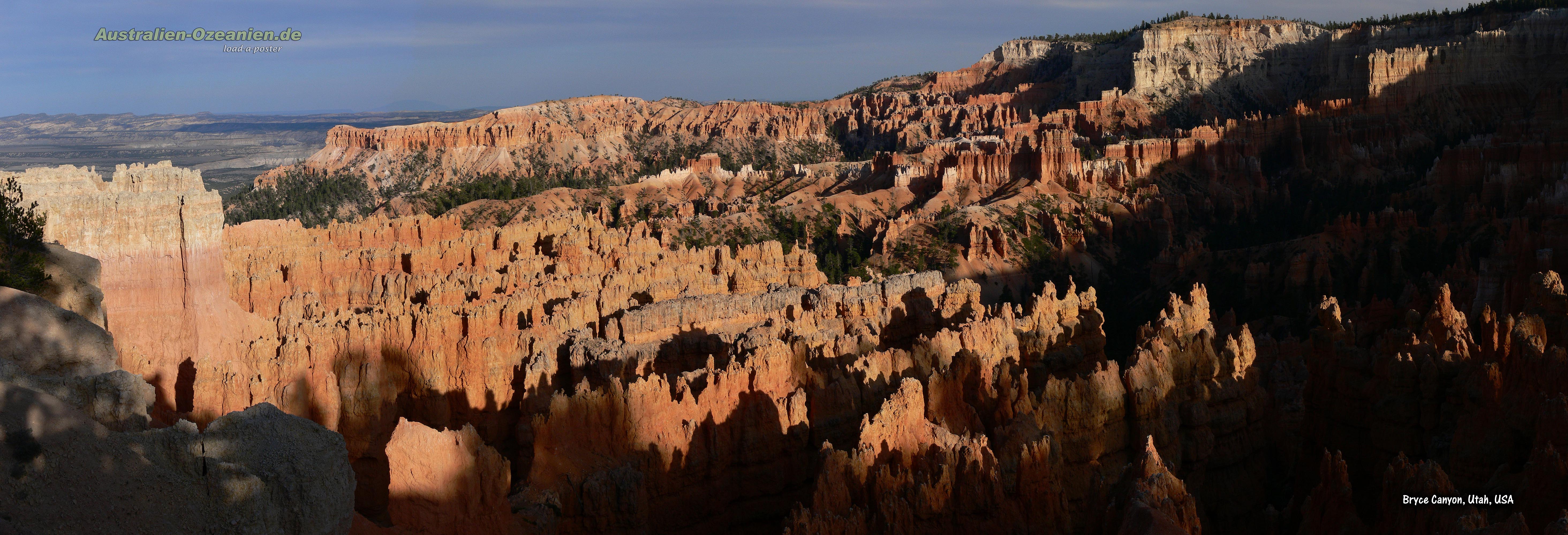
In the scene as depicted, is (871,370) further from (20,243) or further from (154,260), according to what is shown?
(20,243)

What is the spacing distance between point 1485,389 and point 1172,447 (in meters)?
5.99

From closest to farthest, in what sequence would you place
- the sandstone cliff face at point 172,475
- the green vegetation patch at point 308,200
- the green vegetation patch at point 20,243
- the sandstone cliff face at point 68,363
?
1. the sandstone cliff face at point 172,475
2. the sandstone cliff face at point 68,363
3. the green vegetation patch at point 20,243
4. the green vegetation patch at point 308,200

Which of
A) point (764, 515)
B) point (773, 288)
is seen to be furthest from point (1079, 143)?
point (764, 515)

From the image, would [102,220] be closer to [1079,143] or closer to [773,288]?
[773,288]

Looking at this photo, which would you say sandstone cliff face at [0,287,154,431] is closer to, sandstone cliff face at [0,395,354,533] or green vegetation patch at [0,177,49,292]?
sandstone cliff face at [0,395,354,533]

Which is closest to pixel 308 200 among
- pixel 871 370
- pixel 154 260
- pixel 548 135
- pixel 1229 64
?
pixel 548 135

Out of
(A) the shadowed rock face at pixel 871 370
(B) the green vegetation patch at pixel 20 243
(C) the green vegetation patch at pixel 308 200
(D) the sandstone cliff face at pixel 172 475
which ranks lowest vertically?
(C) the green vegetation patch at pixel 308 200

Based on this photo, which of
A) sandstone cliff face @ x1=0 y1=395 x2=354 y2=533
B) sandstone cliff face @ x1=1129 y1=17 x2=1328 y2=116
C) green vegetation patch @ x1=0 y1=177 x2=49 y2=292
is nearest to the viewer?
sandstone cliff face @ x1=0 y1=395 x2=354 y2=533

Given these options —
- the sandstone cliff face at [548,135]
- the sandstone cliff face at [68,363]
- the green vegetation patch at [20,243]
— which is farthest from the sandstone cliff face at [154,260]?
the sandstone cliff face at [548,135]

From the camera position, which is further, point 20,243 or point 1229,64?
point 1229,64

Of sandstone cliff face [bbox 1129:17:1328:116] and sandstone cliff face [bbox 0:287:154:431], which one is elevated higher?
sandstone cliff face [bbox 0:287:154:431]

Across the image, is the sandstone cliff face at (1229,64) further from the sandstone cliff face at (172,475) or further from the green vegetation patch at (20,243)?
the sandstone cliff face at (172,475)

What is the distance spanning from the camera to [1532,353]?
21609 millimetres

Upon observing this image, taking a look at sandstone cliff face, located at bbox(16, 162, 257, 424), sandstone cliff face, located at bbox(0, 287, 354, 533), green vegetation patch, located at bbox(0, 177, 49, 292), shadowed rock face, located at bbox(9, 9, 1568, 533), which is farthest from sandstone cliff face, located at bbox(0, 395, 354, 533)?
sandstone cliff face, located at bbox(16, 162, 257, 424)
